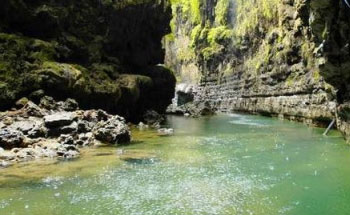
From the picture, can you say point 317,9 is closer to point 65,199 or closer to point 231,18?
point 65,199

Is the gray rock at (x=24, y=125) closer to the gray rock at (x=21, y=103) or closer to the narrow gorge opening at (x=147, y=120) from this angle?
the narrow gorge opening at (x=147, y=120)

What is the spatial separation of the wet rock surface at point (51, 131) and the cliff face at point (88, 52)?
2053mm

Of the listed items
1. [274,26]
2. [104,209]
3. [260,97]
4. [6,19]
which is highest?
[274,26]

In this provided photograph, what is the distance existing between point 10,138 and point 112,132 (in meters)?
6.80

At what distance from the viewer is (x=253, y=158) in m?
23.5

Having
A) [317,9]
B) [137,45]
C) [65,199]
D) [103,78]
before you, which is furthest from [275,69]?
[65,199]

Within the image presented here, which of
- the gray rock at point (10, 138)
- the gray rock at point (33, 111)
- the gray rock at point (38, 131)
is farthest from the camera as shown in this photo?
the gray rock at point (33, 111)

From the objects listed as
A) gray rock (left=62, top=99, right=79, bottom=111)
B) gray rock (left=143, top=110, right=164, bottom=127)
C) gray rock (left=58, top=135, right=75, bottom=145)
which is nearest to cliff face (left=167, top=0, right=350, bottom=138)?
gray rock (left=143, top=110, right=164, bottom=127)

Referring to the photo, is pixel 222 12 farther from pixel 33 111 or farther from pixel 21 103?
pixel 33 111

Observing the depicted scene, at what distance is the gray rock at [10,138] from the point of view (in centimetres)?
2353

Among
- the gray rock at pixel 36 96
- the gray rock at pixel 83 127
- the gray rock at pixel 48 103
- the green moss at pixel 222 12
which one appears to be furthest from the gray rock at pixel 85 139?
the green moss at pixel 222 12

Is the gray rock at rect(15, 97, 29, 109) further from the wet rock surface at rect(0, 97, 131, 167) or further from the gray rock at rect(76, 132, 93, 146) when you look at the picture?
the gray rock at rect(76, 132, 93, 146)

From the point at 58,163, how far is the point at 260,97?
4490 centimetres

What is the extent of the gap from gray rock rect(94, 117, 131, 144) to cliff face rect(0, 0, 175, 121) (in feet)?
20.3
